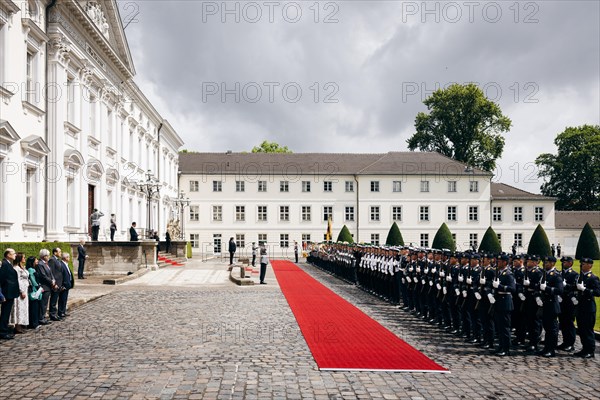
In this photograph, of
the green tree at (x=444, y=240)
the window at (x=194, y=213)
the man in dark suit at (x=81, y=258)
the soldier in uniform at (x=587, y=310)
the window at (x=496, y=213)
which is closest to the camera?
the soldier in uniform at (x=587, y=310)

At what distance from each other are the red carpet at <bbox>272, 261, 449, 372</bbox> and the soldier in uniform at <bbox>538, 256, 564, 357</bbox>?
88.5 inches

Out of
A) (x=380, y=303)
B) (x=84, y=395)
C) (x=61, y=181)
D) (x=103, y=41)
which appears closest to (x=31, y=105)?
(x=61, y=181)

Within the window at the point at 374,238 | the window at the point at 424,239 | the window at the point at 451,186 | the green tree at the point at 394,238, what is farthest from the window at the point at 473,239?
the green tree at the point at 394,238

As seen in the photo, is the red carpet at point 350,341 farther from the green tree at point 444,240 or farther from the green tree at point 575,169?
the green tree at point 575,169

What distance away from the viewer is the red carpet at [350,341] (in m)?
9.86

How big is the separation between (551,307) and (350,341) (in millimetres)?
3556

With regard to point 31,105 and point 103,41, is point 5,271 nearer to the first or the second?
point 31,105

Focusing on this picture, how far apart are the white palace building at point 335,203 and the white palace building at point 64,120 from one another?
23.4 metres

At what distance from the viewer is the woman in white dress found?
1277 cm

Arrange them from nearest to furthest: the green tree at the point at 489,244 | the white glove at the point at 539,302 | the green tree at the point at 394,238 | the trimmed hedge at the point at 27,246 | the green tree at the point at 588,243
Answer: the white glove at the point at 539,302 < the trimmed hedge at the point at 27,246 < the green tree at the point at 588,243 < the green tree at the point at 489,244 < the green tree at the point at 394,238

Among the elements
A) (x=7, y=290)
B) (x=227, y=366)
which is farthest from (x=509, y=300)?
(x=7, y=290)

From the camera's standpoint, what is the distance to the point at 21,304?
1282 centimetres

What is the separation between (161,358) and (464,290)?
618cm

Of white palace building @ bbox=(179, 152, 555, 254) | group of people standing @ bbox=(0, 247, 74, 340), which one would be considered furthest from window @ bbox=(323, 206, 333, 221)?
group of people standing @ bbox=(0, 247, 74, 340)
